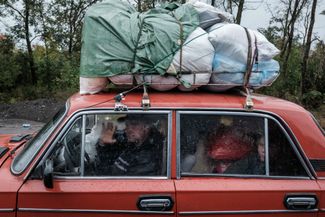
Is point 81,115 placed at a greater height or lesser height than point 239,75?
lesser

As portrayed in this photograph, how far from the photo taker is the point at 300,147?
330 cm

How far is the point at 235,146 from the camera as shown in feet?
11.0

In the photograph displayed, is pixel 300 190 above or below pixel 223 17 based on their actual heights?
below

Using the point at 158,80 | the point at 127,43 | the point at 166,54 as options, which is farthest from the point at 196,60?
the point at 127,43

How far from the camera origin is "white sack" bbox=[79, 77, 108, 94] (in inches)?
141

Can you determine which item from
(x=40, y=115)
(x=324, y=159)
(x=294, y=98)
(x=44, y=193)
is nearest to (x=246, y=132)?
(x=324, y=159)

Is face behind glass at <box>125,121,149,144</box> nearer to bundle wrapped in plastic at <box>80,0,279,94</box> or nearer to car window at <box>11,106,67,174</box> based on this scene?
bundle wrapped in plastic at <box>80,0,279,94</box>

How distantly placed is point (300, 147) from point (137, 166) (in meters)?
1.28

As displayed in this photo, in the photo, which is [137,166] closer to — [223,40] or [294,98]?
[223,40]

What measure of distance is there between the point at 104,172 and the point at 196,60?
1.16m

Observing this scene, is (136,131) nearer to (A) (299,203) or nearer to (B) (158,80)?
(B) (158,80)

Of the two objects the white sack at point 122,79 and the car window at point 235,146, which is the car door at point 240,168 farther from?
the white sack at point 122,79

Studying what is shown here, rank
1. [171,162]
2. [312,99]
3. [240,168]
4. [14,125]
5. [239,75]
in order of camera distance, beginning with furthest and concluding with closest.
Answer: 1. [312,99]
2. [14,125]
3. [239,75]
4. [240,168]
5. [171,162]

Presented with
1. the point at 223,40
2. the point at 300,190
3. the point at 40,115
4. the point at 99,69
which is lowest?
the point at 40,115
